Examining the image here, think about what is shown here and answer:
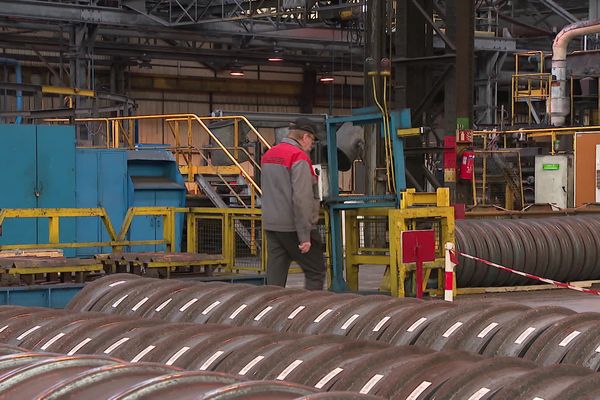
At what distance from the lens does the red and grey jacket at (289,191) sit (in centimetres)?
1050

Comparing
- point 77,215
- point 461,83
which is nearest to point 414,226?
point 461,83

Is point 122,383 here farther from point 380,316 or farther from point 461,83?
point 461,83

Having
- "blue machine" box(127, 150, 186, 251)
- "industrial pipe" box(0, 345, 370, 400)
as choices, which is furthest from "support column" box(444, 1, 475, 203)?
"industrial pipe" box(0, 345, 370, 400)

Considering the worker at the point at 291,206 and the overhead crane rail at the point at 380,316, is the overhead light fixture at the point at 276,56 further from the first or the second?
the overhead crane rail at the point at 380,316

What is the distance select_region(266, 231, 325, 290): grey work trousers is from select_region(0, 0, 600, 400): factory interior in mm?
21

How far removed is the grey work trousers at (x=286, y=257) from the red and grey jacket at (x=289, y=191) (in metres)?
0.11

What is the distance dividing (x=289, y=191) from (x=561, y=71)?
17.9 m

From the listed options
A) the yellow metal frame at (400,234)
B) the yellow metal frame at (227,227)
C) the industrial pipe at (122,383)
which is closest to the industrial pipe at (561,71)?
the yellow metal frame at (400,234)

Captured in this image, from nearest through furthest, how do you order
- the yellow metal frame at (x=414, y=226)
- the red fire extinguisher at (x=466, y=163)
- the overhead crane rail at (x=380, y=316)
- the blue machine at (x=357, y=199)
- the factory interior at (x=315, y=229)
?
the factory interior at (x=315, y=229) → the overhead crane rail at (x=380, y=316) → the yellow metal frame at (x=414, y=226) → the blue machine at (x=357, y=199) → the red fire extinguisher at (x=466, y=163)

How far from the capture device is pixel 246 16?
28.4 m

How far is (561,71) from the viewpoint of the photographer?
27094 millimetres

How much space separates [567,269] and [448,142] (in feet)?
7.93

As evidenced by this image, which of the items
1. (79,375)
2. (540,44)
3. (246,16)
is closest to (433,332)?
(79,375)

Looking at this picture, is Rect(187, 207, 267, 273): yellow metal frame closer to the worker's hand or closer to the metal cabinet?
the worker's hand
